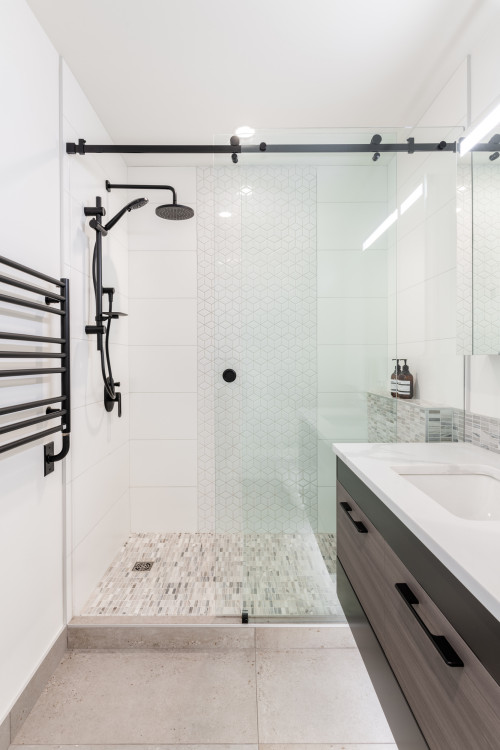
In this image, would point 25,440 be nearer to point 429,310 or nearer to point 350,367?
point 350,367

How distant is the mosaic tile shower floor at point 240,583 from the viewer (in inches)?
69.6

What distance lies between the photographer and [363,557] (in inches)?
49.8

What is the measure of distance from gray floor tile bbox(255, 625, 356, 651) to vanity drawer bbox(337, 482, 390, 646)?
17.7 inches

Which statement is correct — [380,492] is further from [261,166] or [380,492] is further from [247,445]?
[261,166]

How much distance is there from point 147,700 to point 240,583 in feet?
2.02

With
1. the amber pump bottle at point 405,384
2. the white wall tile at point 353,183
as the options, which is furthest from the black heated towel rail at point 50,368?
the amber pump bottle at point 405,384

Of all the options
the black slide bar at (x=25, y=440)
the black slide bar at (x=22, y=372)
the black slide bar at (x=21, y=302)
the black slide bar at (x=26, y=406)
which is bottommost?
the black slide bar at (x=25, y=440)

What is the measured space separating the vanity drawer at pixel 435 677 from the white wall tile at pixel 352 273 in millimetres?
1095

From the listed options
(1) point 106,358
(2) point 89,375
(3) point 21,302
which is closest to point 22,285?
(3) point 21,302

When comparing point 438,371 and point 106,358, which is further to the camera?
point 106,358

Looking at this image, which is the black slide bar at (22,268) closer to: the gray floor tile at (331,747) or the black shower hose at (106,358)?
the black shower hose at (106,358)

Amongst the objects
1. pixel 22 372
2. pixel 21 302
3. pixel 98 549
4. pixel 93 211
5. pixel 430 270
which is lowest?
pixel 98 549

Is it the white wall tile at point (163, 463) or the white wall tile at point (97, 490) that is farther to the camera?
the white wall tile at point (163, 463)

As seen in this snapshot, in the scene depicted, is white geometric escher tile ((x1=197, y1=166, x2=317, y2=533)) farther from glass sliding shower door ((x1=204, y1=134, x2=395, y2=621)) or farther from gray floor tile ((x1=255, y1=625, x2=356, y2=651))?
gray floor tile ((x1=255, y1=625, x2=356, y2=651))
